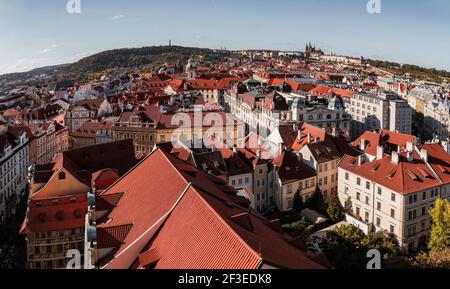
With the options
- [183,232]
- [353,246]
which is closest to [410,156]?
[353,246]

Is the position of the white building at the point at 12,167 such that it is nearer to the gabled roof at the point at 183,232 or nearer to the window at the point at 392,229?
the gabled roof at the point at 183,232

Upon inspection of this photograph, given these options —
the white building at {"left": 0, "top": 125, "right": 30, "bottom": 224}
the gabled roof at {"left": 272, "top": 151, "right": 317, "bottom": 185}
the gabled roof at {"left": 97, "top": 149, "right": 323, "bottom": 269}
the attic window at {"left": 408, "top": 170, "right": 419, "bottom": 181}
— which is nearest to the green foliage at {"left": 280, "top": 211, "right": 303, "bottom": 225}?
the gabled roof at {"left": 272, "top": 151, "right": 317, "bottom": 185}

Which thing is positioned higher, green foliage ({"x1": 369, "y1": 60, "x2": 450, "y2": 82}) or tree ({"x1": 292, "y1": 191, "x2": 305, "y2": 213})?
green foliage ({"x1": 369, "y1": 60, "x2": 450, "y2": 82})

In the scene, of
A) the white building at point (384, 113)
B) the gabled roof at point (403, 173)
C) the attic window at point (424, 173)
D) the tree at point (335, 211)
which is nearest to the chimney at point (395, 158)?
the gabled roof at point (403, 173)

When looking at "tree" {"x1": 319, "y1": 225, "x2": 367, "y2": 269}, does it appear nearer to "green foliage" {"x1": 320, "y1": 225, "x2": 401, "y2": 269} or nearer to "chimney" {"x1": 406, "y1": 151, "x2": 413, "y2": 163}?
"green foliage" {"x1": 320, "y1": 225, "x2": 401, "y2": 269}

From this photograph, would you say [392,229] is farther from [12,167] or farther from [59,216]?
[12,167]
